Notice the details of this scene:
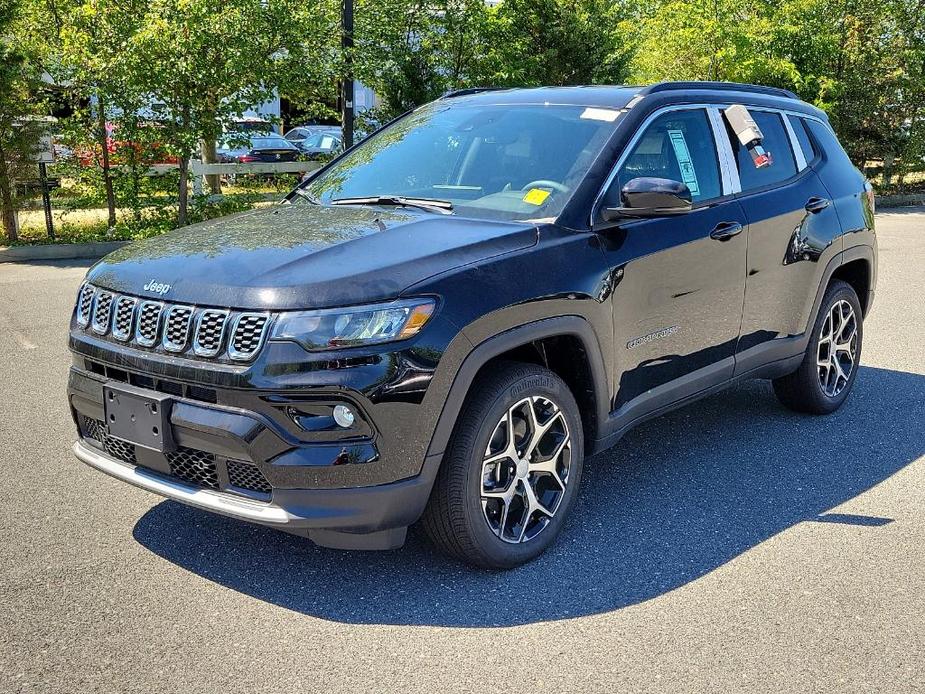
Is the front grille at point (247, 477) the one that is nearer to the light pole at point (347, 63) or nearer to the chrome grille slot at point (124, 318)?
the chrome grille slot at point (124, 318)

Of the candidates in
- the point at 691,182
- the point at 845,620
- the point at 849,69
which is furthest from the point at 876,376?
the point at 849,69

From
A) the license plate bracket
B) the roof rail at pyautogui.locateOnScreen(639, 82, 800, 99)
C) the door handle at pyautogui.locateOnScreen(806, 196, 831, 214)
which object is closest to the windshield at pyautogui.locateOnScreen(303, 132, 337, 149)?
the roof rail at pyautogui.locateOnScreen(639, 82, 800, 99)

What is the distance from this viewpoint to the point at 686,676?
3.08 m

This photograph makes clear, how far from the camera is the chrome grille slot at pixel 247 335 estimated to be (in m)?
3.21

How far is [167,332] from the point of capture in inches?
133

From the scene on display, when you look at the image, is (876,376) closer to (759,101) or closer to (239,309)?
(759,101)

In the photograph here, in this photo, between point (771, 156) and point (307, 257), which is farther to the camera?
point (771, 156)

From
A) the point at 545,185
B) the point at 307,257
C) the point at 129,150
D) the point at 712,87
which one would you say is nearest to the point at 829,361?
the point at 712,87

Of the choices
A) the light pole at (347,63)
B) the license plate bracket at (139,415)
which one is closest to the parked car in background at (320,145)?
the light pole at (347,63)

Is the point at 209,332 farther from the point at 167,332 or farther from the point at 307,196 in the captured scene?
the point at 307,196

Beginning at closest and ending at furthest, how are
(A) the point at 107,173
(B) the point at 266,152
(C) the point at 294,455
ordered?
(C) the point at 294,455, (A) the point at 107,173, (B) the point at 266,152

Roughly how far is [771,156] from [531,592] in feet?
9.09

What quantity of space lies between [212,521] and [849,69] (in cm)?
2050

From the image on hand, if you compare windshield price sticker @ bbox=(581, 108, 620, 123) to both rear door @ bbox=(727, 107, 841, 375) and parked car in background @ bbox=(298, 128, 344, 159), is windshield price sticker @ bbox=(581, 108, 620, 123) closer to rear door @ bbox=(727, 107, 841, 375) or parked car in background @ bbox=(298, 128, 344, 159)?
rear door @ bbox=(727, 107, 841, 375)
